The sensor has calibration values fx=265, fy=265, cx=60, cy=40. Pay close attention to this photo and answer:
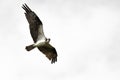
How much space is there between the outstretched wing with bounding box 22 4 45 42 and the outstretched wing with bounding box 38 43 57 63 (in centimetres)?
90

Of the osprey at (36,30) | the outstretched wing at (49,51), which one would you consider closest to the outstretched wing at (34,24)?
the osprey at (36,30)

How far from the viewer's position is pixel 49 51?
2297cm

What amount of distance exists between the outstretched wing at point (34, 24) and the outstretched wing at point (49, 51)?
0.90 m

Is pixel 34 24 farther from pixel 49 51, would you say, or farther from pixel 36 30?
pixel 49 51

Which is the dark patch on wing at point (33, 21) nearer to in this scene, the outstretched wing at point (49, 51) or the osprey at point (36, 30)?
the osprey at point (36, 30)

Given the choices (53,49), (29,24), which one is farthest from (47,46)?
(29,24)

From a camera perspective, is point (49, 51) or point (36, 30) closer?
point (36, 30)

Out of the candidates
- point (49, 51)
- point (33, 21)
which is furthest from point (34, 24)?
point (49, 51)

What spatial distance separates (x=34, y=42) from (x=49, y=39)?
129cm

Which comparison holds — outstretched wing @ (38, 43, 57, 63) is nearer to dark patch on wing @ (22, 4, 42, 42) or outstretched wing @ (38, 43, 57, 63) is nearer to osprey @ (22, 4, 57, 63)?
osprey @ (22, 4, 57, 63)

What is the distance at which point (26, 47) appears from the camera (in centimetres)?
2012

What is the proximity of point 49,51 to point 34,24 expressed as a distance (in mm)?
2825

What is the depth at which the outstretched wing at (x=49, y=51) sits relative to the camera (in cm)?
2248

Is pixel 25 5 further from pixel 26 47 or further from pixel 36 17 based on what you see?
pixel 26 47
